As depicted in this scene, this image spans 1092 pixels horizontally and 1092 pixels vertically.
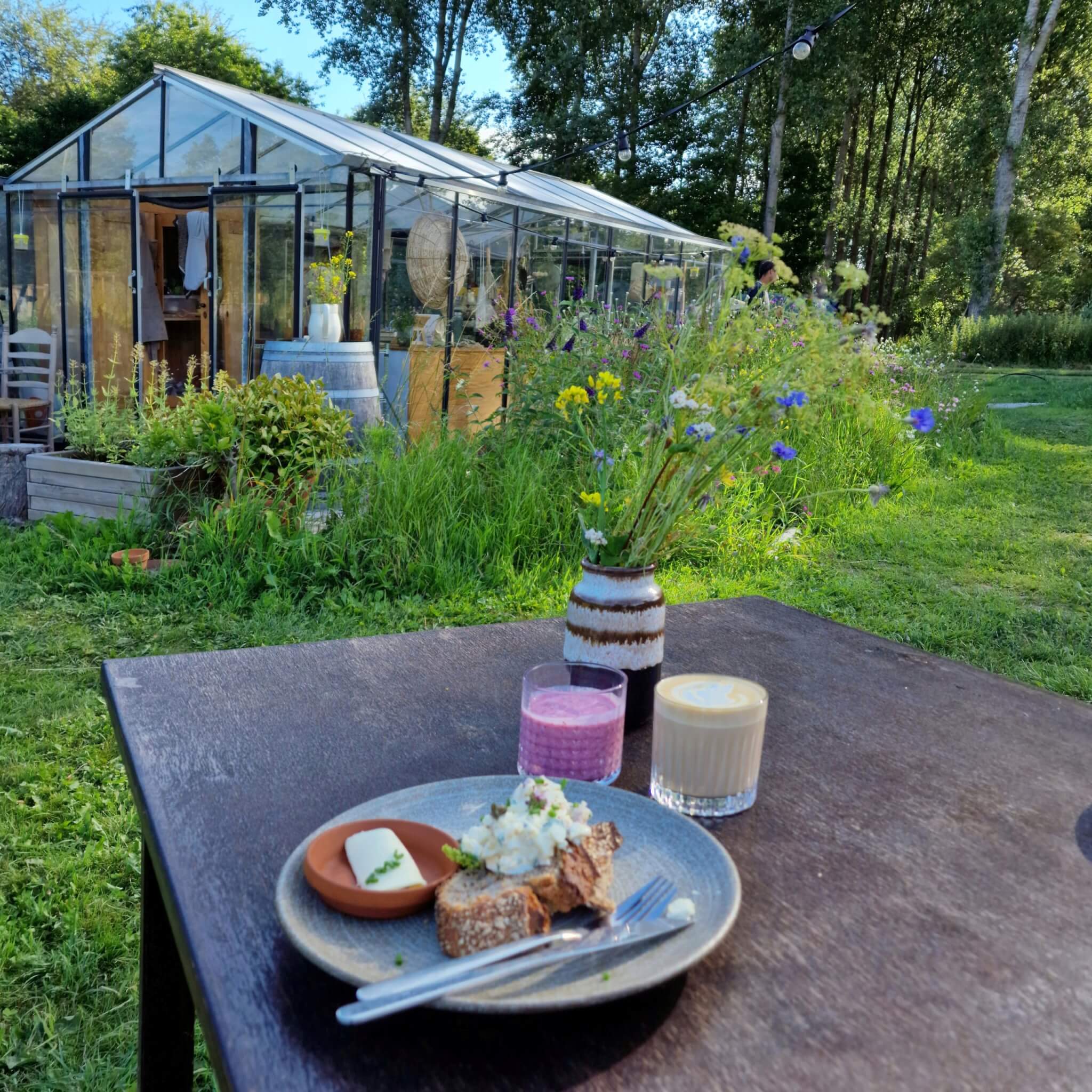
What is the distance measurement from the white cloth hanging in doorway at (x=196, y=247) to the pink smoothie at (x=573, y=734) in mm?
8721

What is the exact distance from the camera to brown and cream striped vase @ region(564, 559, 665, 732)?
3.59ft

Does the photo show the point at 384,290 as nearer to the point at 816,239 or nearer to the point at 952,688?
the point at 952,688

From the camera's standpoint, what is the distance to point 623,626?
1107 mm

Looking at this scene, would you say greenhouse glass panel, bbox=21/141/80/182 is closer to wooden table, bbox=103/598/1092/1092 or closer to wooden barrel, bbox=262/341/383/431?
wooden barrel, bbox=262/341/383/431

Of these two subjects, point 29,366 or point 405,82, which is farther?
point 405,82

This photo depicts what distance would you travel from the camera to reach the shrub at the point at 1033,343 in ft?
50.8

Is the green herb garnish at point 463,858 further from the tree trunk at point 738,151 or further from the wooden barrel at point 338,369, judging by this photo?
the tree trunk at point 738,151

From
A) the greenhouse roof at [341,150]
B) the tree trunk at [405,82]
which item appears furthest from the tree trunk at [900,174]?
the greenhouse roof at [341,150]

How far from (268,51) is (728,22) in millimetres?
12193

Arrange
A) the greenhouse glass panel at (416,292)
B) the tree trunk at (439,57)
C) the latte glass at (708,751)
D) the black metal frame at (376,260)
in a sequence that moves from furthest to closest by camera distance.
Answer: the tree trunk at (439,57), the greenhouse glass panel at (416,292), the black metal frame at (376,260), the latte glass at (708,751)


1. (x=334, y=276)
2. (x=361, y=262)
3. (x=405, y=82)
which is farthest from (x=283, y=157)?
(x=405, y=82)

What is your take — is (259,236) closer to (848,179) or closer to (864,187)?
(864,187)

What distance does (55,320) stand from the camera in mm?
Answer: 9211

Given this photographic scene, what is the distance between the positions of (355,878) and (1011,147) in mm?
19891
